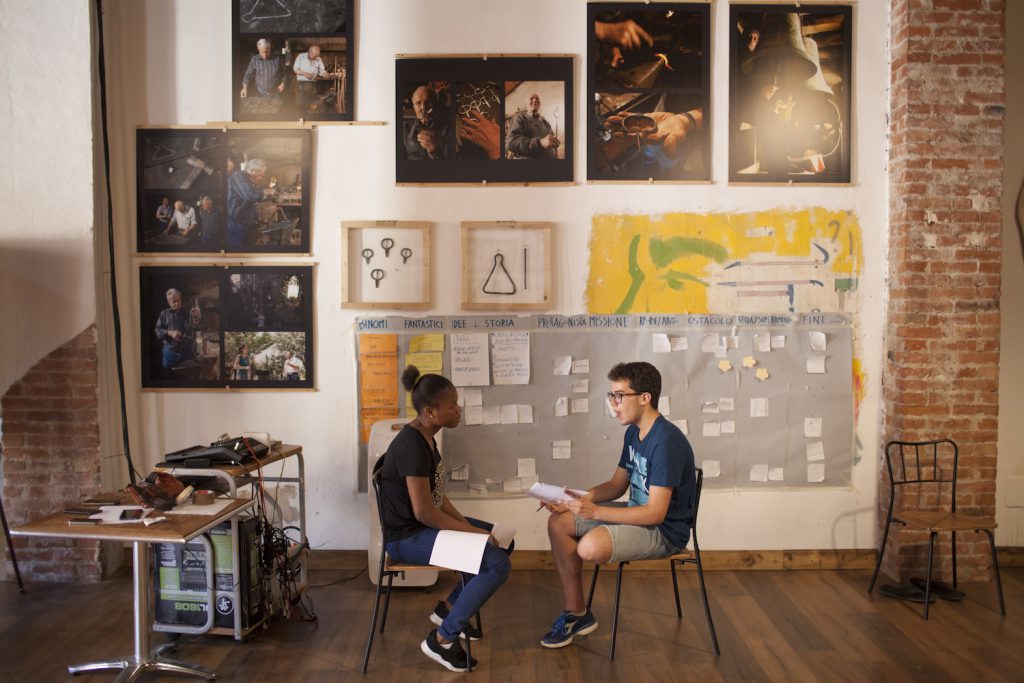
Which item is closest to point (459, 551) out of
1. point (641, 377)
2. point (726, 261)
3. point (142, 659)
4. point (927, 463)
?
point (641, 377)

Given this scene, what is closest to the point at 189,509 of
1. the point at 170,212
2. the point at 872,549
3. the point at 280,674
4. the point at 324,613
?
the point at 280,674

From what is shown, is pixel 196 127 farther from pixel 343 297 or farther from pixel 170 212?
pixel 343 297

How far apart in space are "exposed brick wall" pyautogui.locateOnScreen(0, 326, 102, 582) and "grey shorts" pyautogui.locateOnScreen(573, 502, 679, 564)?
9.33ft

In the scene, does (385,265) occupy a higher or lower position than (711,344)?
higher

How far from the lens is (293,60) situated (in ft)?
14.1

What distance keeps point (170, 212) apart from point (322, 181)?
2.90 feet

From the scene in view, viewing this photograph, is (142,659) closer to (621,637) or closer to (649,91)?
(621,637)

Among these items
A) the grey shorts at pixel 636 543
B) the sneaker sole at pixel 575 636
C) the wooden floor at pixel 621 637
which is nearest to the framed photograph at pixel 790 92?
the grey shorts at pixel 636 543

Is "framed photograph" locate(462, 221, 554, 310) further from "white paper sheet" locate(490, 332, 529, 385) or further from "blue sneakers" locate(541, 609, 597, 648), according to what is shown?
"blue sneakers" locate(541, 609, 597, 648)

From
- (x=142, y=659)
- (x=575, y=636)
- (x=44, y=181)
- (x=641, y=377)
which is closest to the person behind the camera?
(x=142, y=659)

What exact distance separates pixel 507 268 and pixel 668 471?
5.49 ft

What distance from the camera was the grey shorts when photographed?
3.19m

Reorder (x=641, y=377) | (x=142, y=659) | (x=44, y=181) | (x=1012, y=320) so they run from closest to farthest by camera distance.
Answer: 1. (x=142, y=659)
2. (x=641, y=377)
3. (x=44, y=181)
4. (x=1012, y=320)

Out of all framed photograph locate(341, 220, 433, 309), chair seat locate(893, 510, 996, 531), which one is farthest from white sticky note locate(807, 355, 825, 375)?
framed photograph locate(341, 220, 433, 309)
